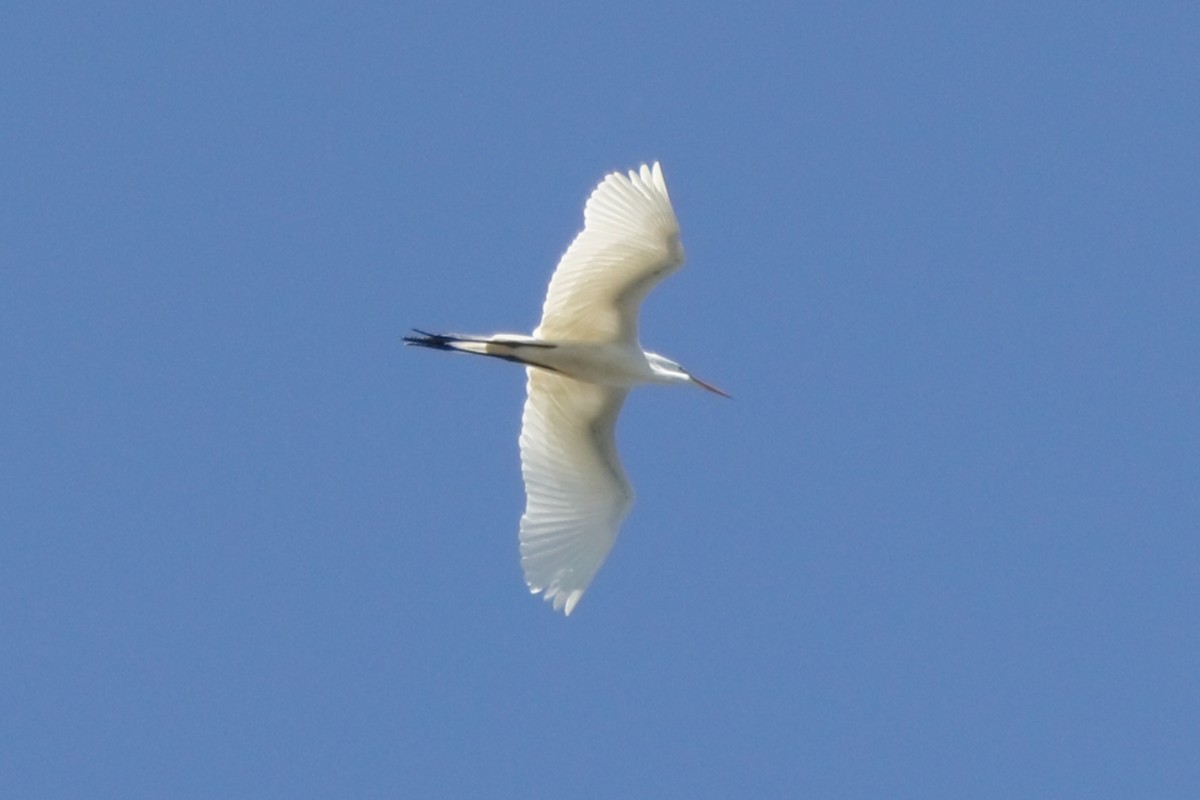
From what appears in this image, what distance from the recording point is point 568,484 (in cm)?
1662

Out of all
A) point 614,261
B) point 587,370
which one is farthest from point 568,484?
point 614,261

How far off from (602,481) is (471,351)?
1376mm

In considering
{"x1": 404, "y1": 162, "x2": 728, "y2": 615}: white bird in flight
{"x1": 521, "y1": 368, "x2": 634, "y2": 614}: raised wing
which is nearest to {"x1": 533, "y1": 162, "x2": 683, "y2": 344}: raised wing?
{"x1": 404, "y1": 162, "x2": 728, "y2": 615}: white bird in flight

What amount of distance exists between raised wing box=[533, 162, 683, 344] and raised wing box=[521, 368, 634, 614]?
0.59 metres

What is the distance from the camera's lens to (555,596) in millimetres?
16234

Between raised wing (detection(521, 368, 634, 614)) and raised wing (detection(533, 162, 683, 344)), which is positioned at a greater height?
raised wing (detection(533, 162, 683, 344))

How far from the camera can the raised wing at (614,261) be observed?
15328mm

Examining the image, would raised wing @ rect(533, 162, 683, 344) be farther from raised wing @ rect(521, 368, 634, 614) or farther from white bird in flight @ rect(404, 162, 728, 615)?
raised wing @ rect(521, 368, 634, 614)

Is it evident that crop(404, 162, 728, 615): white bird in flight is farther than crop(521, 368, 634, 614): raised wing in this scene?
No

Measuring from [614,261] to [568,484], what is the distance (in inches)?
69.7

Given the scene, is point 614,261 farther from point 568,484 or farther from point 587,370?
point 568,484

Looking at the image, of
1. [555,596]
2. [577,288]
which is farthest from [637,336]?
[555,596]

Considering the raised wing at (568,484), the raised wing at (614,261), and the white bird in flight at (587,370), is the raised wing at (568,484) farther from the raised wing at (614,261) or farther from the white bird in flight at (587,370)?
the raised wing at (614,261)

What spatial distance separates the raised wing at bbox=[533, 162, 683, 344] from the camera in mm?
15328
